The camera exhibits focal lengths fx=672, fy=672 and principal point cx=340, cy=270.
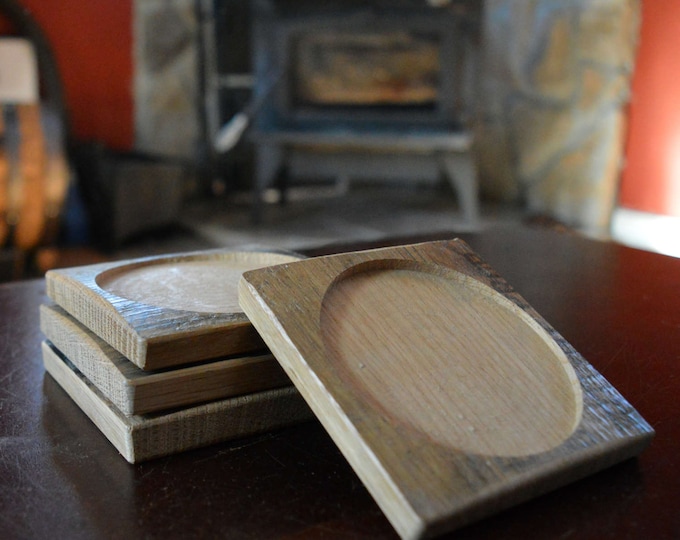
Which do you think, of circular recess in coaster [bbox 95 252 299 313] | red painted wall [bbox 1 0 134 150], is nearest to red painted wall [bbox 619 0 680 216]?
red painted wall [bbox 1 0 134 150]

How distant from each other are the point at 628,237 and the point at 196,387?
101 inches

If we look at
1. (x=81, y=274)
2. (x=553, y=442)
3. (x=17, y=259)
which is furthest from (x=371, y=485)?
(x=17, y=259)

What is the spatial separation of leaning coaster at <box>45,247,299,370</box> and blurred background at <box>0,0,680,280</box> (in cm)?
174

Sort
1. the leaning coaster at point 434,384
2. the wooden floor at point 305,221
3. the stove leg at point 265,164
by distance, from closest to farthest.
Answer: the leaning coaster at point 434,384 < the wooden floor at point 305,221 < the stove leg at point 265,164

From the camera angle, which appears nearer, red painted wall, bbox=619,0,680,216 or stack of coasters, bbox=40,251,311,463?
stack of coasters, bbox=40,251,311,463

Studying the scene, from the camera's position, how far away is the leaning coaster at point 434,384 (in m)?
0.30

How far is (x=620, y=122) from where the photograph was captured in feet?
8.80

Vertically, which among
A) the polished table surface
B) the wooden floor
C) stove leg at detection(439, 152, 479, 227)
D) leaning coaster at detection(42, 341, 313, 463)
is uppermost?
leaning coaster at detection(42, 341, 313, 463)

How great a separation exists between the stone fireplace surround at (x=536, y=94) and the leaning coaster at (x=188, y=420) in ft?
8.46

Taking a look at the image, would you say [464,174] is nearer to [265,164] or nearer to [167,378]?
[265,164]

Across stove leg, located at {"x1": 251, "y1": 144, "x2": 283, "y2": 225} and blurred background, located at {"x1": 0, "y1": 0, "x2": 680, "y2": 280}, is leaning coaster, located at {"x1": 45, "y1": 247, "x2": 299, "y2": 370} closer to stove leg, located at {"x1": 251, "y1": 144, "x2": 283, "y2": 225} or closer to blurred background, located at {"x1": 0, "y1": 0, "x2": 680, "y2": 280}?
blurred background, located at {"x1": 0, "y1": 0, "x2": 680, "y2": 280}

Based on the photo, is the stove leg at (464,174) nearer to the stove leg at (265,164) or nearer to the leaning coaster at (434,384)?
the stove leg at (265,164)

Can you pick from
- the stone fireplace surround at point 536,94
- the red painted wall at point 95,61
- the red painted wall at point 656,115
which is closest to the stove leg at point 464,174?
the stone fireplace surround at point 536,94

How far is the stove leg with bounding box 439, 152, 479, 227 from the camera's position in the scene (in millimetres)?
2588
